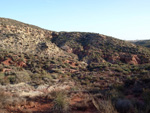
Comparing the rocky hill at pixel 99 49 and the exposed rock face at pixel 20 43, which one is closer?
the exposed rock face at pixel 20 43

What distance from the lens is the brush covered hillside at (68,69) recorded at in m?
7.13

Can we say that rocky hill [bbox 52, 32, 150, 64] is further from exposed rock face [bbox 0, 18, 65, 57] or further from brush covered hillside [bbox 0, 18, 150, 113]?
exposed rock face [bbox 0, 18, 65, 57]

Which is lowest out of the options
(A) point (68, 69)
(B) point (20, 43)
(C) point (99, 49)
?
(A) point (68, 69)

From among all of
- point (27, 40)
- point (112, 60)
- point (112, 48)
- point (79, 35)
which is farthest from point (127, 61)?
point (27, 40)

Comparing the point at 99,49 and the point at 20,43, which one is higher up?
the point at 99,49

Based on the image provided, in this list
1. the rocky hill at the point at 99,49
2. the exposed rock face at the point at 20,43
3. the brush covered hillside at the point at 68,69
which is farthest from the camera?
the rocky hill at the point at 99,49

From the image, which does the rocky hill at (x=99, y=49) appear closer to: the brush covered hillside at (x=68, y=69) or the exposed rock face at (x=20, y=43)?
the brush covered hillside at (x=68, y=69)

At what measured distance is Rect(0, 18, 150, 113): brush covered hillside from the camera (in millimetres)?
7133

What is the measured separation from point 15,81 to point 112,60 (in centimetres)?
2340

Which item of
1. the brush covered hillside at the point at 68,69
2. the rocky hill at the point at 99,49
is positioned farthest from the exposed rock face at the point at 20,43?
the rocky hill at the point at 99,49

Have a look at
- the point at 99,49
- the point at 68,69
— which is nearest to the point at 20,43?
the point at 68,69

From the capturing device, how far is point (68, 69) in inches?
823

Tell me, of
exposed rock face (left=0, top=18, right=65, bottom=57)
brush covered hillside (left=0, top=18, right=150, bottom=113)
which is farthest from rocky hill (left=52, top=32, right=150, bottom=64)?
exposed rock face (left=0, top=18, right=65, bottom=57)

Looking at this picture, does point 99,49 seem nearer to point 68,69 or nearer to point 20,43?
point 68,69
